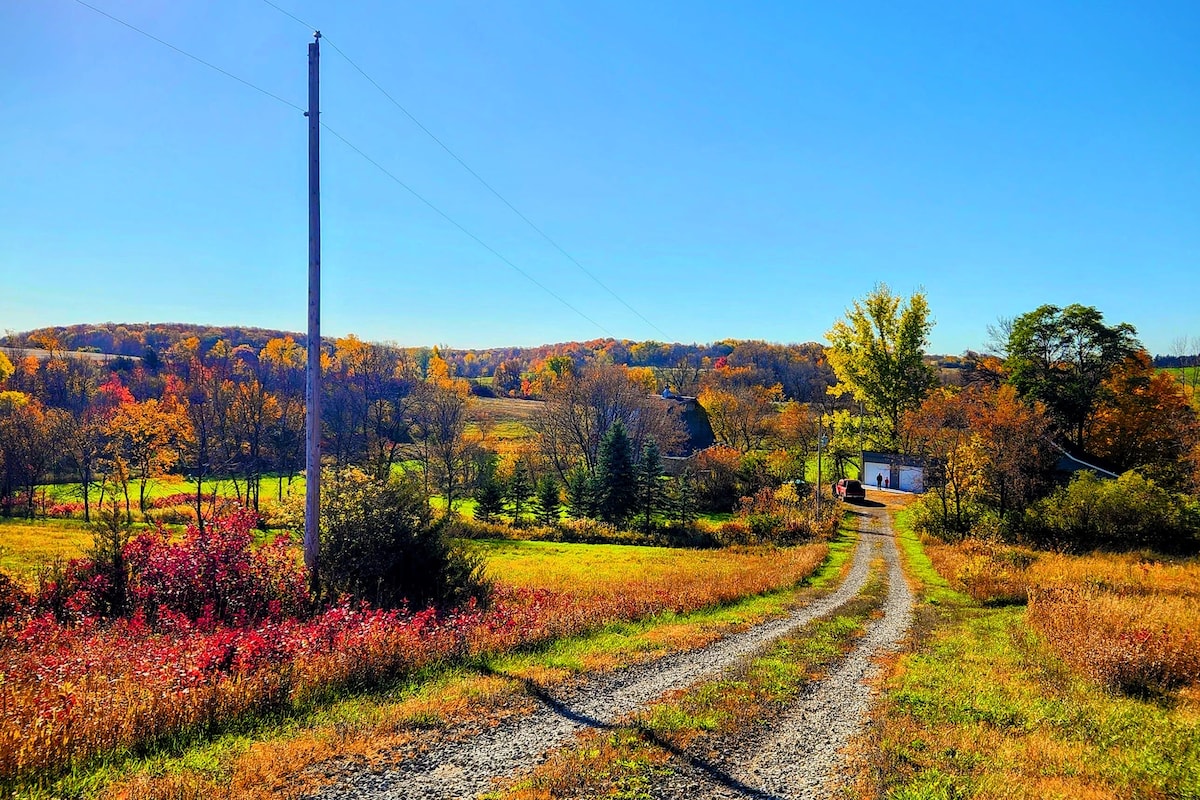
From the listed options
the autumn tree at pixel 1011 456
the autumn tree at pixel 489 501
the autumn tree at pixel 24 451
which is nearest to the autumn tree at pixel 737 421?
the autumn tree at pixel 489 501

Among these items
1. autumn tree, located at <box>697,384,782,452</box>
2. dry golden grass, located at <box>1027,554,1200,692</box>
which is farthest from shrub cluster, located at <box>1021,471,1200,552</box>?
autumn tree, located at <box>697,384,782,452</box>

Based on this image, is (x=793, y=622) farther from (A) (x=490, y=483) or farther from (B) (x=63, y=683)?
(A) (x=490, y=483)

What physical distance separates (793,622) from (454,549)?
384 inches

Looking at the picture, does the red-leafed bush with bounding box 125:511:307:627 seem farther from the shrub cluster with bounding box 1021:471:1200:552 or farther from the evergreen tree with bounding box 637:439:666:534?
the shrub cluster with bounding box 1021:471:1200:552

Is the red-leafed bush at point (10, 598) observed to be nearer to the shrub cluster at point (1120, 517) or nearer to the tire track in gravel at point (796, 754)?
the tire track in gravel at point (796, 754)

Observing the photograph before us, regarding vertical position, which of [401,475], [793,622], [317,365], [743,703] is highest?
[317,365]

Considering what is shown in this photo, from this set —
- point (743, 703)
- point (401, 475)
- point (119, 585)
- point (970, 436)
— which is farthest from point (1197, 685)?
point (970, 436)

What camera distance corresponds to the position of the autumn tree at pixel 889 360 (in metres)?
55.9

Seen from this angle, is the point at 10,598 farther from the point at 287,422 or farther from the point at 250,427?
the point at 287,422

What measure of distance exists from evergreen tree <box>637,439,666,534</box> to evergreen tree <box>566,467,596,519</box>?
13.1 ft

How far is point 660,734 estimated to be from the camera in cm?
744

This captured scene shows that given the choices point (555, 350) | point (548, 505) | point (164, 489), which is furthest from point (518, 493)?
point (555, 350)

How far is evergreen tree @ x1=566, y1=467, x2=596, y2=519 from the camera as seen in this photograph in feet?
148

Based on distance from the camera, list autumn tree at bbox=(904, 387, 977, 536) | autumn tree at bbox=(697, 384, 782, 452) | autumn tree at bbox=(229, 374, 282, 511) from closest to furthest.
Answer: autumn tree at bbox=(904, 387, 977, 536) < autumn tree at bbox=(229, 374, 282, 511) < autumn tree at bbox=(697, 384, 782, 452)
